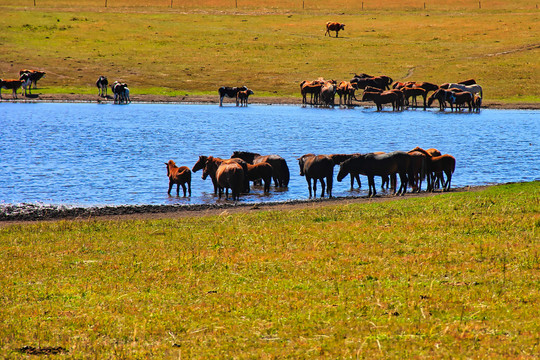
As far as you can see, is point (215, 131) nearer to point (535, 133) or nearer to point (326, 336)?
point (535, 133)

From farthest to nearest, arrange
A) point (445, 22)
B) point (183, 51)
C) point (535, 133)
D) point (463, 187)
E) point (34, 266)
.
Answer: point (445, 22) < point (183, 51) < point (535, 133) < point (463, 187) < point (34, 266)

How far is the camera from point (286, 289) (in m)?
9.24

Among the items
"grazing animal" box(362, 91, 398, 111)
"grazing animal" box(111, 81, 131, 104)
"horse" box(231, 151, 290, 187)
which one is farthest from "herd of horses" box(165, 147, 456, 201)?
"grazing animal" box(111, 81, 131, 104)

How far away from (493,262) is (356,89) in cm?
5340

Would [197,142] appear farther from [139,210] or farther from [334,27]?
[334,27]

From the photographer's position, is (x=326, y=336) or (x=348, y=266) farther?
(x=348, y=266)

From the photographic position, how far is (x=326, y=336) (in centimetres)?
730

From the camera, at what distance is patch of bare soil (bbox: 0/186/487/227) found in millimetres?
19016

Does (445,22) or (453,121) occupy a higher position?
(445,22)

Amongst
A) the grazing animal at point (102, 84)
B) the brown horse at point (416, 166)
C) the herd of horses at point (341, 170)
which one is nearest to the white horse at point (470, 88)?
the grazing animal at point (102, 84)

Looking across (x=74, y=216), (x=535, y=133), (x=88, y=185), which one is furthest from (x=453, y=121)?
(x=74, y=216)

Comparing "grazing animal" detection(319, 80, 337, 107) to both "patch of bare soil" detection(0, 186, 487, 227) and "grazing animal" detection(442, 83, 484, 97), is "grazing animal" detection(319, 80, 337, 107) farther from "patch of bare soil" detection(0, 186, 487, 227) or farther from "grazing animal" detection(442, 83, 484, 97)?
"patch of bare soil" detection(0, 186, 487, 227)

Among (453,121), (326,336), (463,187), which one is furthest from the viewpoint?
(453,121)

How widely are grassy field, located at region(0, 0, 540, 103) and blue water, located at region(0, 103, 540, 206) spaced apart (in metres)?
8.42
